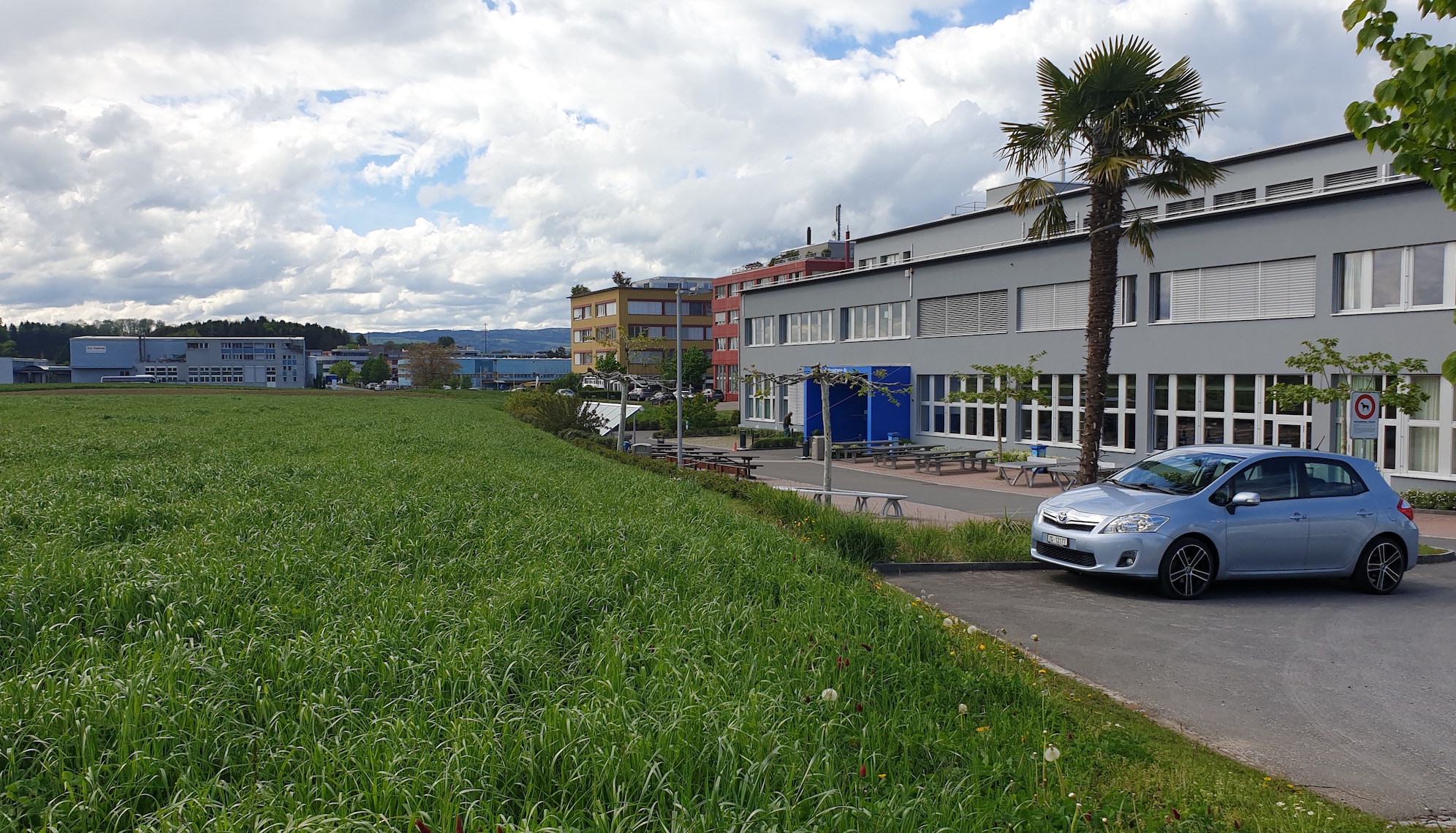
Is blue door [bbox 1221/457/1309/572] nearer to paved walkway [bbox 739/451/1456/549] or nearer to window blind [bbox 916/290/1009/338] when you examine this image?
paved walkway [bbox 739/451/1456/549]

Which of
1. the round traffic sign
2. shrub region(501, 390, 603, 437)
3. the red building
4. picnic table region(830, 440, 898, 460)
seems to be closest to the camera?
the round traffic sign

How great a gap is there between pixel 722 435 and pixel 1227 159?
991 inches

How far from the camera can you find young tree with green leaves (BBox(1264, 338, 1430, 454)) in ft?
65.7

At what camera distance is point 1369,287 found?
2284 cm

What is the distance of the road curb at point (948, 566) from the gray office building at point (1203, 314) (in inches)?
428

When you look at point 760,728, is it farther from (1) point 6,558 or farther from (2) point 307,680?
(1) point 6,558

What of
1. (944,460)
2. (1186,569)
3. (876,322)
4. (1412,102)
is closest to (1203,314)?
(944,460)

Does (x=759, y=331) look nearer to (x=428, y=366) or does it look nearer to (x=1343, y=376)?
(x=1343, y=376)

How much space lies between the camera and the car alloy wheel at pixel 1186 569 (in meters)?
10.5

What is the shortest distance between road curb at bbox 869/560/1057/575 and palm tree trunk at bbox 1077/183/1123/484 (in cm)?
486

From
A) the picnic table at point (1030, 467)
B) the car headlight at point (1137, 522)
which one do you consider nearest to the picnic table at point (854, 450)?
the picnic table at point (1030, 467)

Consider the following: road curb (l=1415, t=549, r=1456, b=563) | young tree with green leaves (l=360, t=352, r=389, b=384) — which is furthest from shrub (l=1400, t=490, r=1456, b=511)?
young tree with green leaves (l=360, t=352, r=389, b=384)

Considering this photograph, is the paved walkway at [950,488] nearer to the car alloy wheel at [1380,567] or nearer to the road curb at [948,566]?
the road curb at [948,566]

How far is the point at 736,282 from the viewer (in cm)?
9012
